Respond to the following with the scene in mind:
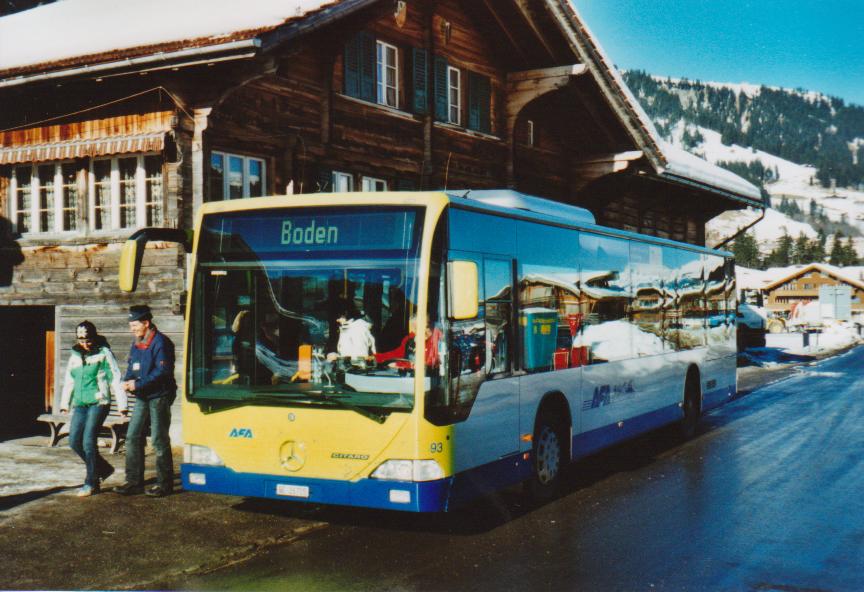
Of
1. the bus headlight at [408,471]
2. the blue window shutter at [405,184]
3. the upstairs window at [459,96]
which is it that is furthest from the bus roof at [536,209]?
the upstairs window at [459,96]

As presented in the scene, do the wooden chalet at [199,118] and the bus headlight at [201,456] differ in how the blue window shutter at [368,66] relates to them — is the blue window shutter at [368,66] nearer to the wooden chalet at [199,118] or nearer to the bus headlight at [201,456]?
the wooden chalet at [199,118]

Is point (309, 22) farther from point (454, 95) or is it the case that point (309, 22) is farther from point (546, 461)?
point (546, 461)

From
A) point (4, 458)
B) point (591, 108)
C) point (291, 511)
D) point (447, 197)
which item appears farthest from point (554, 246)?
point (591, 108)

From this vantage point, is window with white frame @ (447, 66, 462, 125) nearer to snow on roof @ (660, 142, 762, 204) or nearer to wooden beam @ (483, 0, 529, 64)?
wooden beam @ (483, 0, 529, 64)

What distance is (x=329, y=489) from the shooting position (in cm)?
754

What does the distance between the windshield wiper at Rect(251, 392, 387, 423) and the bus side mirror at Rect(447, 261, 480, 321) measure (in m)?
1.00

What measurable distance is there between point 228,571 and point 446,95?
12584 mm

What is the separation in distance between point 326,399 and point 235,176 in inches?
261

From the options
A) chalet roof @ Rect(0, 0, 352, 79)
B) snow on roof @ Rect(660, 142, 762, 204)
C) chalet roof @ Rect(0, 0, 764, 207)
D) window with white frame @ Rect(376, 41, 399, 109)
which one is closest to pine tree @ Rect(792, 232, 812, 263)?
snow on roof @ Rect(660, 142, 762, 204)

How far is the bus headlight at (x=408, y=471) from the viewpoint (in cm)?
727

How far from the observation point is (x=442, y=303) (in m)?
7.38

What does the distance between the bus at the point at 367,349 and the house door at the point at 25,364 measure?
7.98m

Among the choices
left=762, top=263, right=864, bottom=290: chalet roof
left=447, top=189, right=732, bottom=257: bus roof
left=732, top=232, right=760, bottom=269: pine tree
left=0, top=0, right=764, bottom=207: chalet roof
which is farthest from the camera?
left=732, top=232, right=760, bottom=269: pine tree

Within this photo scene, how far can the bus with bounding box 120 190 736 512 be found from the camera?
7.33m
